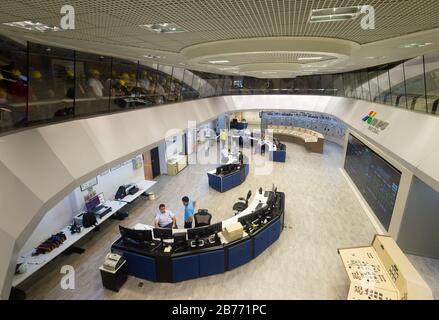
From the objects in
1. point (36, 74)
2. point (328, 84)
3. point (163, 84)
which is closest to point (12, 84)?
point (36, 74)

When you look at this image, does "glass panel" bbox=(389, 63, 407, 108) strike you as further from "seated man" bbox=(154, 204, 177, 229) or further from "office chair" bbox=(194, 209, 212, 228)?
"seated man" bbox=(154, 204, 177, 229)

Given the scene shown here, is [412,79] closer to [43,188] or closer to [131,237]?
[131,237]

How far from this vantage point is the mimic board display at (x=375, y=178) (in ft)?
23.5

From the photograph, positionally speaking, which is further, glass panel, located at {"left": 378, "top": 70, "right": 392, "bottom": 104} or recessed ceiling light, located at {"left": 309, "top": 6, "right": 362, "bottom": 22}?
glass panel, located at {"left": 378, "top": 70, "right": 392, "bottom": 104}

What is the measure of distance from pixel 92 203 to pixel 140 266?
3.20 metres

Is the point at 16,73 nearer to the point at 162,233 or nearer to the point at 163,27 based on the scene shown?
the point at 163,27

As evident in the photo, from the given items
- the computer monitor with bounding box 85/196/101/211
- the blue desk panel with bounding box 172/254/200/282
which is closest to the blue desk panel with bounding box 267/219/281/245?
the blue desk panel with bounding box 172/254/200/282

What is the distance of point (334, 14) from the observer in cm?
241

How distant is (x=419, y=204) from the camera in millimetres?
6137

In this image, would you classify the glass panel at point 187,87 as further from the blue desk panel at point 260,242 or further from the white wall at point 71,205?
the blue desk panel at point 260,242

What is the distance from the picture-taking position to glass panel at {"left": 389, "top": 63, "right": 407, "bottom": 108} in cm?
741

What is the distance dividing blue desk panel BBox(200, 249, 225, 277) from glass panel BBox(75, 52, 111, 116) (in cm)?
466

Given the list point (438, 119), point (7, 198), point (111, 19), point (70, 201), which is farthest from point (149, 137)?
point (438, 119)

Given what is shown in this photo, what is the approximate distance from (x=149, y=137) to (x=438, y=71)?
8469mm
